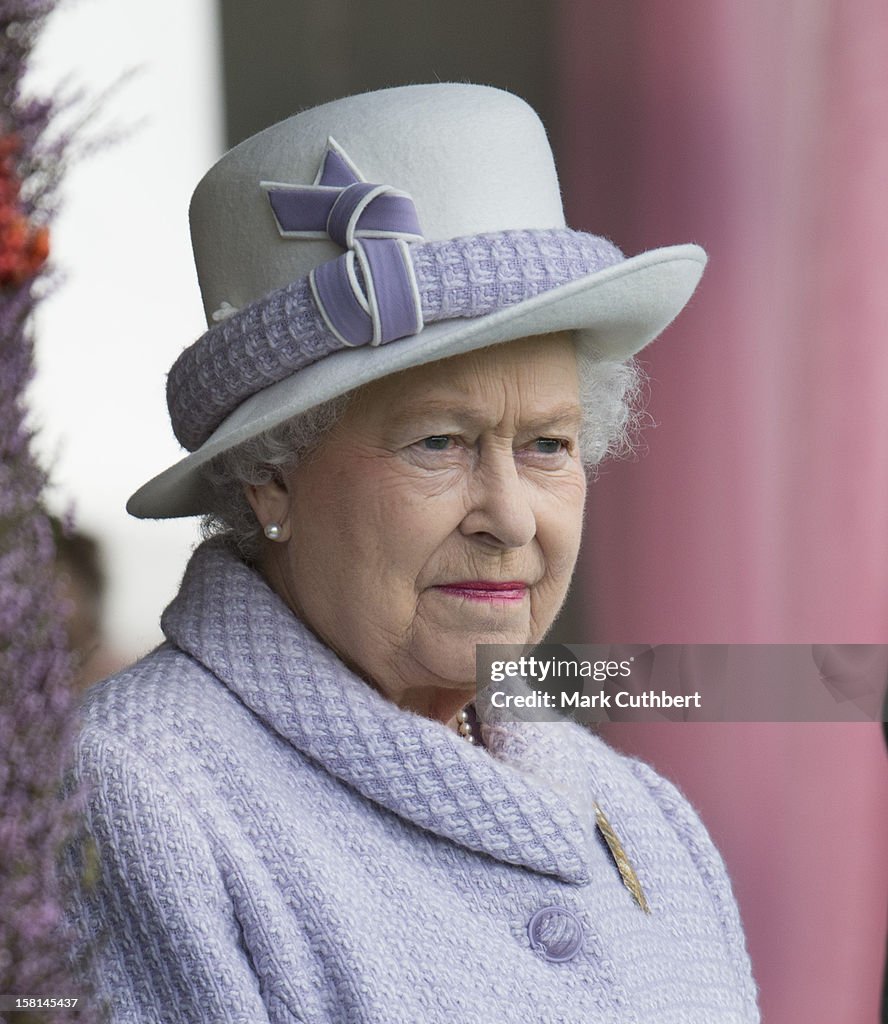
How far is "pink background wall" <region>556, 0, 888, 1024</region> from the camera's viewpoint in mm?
3453

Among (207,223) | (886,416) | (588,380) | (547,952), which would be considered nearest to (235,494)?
(207,223)

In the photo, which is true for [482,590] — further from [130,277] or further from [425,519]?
[130,277]

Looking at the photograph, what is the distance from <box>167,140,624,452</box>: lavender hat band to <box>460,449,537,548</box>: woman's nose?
235 millimetres

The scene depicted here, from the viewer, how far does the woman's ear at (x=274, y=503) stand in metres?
2.06

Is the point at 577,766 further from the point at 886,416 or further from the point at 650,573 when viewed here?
the point at 886,416

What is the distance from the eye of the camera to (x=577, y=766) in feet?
7.30

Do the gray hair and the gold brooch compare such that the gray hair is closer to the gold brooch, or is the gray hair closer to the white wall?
the gold brooch

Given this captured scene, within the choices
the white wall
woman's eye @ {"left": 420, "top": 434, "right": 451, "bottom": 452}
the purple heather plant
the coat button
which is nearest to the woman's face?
woman's eye @ {"left": 420, "top": 434, "right": 451, "bottom": 452}

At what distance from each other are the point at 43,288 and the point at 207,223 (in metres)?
1.01

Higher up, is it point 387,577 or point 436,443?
point 436,443

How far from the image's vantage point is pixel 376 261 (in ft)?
6.09
